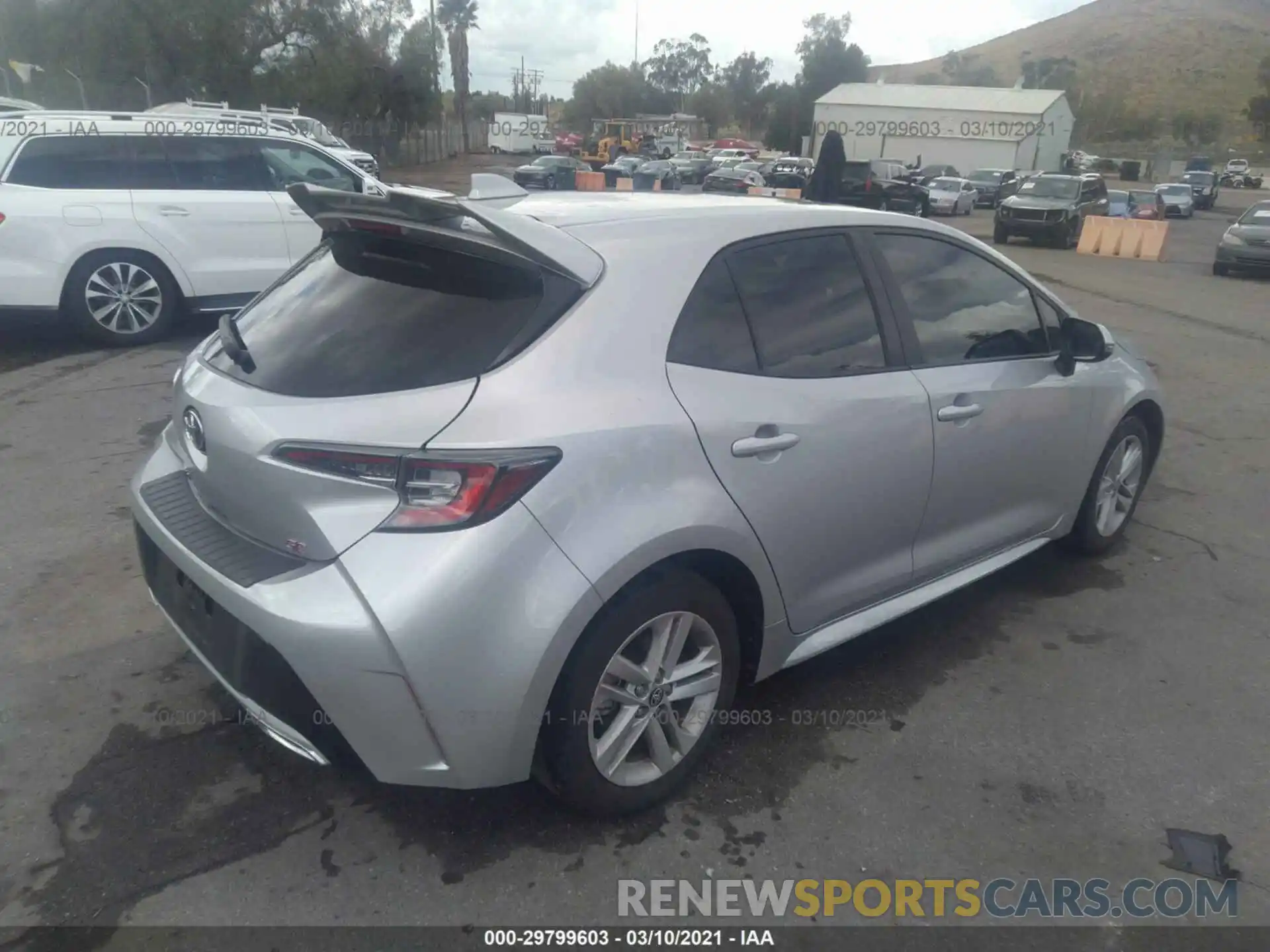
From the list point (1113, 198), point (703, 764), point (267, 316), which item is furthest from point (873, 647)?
point (1113, 198)

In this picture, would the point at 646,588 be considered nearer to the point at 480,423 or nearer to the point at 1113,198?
the point at 480,423

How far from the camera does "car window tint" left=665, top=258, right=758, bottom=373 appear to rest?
2.81 m

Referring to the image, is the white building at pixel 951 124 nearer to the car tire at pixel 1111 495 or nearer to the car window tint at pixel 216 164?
the car window tint at pixel 216 164

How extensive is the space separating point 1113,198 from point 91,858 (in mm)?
32388

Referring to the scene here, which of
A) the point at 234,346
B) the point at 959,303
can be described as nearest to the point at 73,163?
the point at 234,346

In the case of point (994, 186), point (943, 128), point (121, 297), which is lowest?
point (994, 186)

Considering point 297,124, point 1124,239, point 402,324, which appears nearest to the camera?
point 402,324

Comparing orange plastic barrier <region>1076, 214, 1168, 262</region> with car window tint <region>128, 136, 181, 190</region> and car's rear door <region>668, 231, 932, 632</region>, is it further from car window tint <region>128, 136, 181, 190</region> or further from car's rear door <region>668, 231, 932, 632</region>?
car's rear door <region>668, 231, 932, 632</region>

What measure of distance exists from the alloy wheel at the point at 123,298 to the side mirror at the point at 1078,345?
7231 mm

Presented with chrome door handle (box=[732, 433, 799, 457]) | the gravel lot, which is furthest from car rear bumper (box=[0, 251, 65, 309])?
chrome door handle (box=[732, 433, 799, 457])

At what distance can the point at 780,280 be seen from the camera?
3172mm

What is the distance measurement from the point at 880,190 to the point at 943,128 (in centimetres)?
3907

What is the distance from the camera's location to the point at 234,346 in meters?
2.91

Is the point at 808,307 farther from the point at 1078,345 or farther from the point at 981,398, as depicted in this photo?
the point at 1078,345
